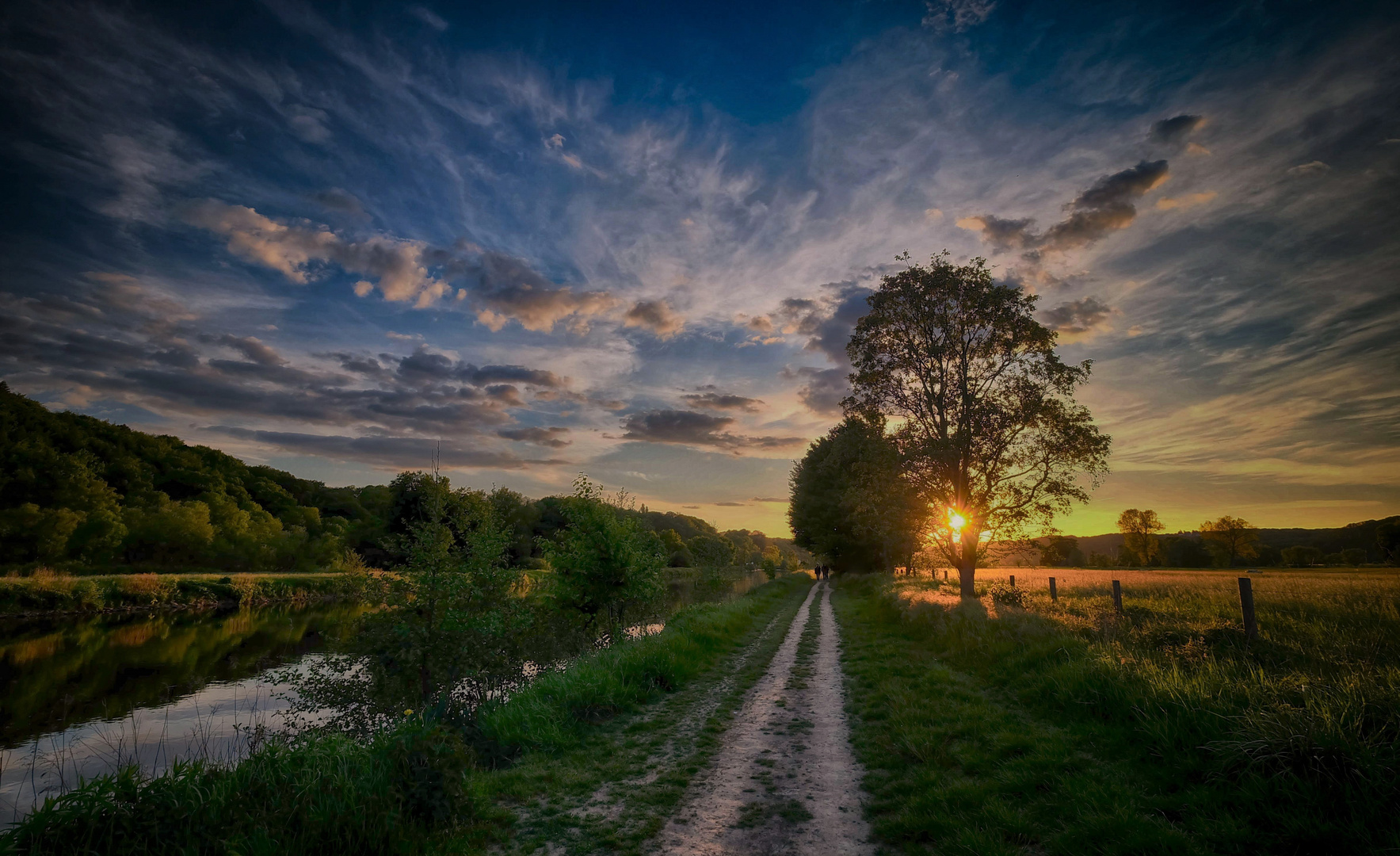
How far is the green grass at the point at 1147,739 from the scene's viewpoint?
14.4 feet

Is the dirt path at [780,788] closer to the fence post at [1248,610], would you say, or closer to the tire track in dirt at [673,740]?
the tire track in dirt at [673,740]

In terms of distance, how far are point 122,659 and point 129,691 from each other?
5.86 meters

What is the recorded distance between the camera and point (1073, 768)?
5898 millimetres

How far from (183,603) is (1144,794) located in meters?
47.4

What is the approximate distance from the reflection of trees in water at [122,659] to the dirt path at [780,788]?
7.95m

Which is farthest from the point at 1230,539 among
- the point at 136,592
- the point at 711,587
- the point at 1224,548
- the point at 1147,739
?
the point at 136,592

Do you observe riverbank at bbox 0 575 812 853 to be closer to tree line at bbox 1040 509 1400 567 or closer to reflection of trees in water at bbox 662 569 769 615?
reflection of trees in water at bbox 662 569 769 615

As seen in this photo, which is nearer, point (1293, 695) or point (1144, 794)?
point (1144, 794)

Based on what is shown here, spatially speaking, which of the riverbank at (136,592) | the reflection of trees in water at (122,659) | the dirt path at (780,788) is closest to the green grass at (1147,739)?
the dirt path at (780,788)

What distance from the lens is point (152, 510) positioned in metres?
53.0

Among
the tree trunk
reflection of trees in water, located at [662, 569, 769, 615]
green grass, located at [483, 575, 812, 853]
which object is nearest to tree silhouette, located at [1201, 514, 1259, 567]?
reflection of trees in water, located at [662, 569, 769, 615]

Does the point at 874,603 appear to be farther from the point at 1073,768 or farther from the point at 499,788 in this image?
the point at 499,788

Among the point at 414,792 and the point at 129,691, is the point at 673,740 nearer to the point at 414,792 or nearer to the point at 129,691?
the point at 414,792

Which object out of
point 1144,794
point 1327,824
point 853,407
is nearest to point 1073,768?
point 1144,794
